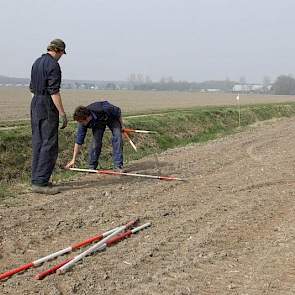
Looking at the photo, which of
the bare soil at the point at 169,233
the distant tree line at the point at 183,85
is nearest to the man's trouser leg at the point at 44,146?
the bare soil at the point at 169,233

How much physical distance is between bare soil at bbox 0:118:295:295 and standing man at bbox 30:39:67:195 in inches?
16.0

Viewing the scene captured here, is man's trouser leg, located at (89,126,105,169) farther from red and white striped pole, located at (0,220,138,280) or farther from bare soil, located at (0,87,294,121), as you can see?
bare soil, located at (0,87,294,121)

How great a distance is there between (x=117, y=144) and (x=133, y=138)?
595 centimetres

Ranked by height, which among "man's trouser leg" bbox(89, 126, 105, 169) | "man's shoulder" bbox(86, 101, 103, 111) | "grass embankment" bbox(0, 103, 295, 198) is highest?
"man's shoulder" bbox(86, 101, 103, 111)

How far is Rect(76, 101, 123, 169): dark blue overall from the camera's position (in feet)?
31.8

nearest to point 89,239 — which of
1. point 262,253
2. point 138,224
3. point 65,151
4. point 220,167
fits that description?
point 138,224

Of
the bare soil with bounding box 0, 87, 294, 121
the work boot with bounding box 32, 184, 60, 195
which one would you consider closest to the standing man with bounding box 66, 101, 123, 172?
the work boot with bounding box 32, 184, 60, 195

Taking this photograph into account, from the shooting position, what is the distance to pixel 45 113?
26.7 feet

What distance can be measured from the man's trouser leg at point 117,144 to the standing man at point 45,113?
1.89m

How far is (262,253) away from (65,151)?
8331 millimetres

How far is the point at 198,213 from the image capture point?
6.95 m

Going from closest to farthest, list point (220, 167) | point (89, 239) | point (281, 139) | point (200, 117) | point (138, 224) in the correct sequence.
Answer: point (89, 239)
point (138, 224)
point (220, 167)
point (281, 139)
point (200, 117)

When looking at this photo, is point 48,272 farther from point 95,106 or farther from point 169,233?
point 95,106

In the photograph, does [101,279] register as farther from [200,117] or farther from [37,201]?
[200,117]
